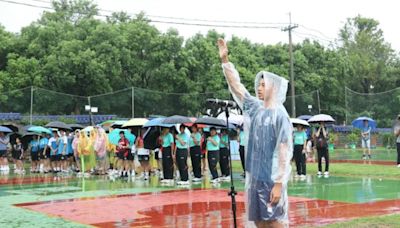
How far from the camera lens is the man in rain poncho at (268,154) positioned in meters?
5.00

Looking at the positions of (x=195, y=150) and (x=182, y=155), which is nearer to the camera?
(x=182, y=155)

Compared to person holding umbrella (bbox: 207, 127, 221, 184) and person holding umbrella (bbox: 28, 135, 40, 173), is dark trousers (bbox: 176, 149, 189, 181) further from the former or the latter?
person holding umbrella (bbox: 28, 135, 40, 173)

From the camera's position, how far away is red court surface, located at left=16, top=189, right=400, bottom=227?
870 centimetres

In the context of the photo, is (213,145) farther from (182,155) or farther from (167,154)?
(167,154)

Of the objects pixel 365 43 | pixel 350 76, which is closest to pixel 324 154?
pixel 350 76

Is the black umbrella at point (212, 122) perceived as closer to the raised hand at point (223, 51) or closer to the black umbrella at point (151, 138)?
the black umbrella at point (151, 138)

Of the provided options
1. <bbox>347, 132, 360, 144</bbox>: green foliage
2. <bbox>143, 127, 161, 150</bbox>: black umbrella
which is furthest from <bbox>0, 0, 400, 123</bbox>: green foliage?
<bbox>143, 127, 161, 150</bbox>: black umbrella

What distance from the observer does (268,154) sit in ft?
16.8

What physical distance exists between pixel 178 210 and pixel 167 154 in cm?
508

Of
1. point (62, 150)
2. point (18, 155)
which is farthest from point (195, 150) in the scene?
point (18, 155)

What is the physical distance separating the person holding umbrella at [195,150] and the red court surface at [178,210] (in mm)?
2886

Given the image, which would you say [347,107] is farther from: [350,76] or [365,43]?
[365,43]

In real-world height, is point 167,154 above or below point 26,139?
below

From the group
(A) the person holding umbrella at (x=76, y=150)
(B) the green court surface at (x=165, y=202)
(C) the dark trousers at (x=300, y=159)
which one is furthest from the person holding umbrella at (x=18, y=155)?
(C) the dark trousers at (x=300, y=159)
